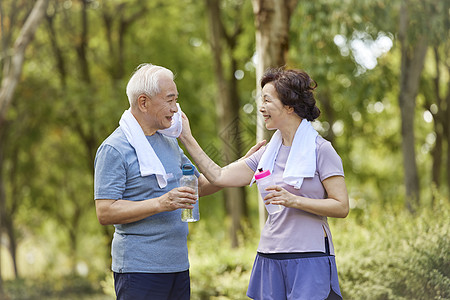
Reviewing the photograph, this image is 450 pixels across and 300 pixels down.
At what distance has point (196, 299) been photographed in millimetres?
7934

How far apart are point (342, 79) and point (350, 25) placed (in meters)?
5.01

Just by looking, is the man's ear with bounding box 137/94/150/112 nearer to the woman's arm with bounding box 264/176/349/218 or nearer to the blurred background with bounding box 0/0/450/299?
the woman's arm with bounding box 264/176/349/218

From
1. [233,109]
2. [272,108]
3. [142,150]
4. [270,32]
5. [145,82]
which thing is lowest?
[142,150]

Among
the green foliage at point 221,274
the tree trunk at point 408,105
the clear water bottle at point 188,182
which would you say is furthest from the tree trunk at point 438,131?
the clear water bottle at point 188,182

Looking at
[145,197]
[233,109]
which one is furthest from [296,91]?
[233,109]

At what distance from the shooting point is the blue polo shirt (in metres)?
3.46

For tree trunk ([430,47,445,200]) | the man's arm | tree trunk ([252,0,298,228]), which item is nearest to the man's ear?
the man's arm

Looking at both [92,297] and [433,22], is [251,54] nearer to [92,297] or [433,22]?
[433,22]

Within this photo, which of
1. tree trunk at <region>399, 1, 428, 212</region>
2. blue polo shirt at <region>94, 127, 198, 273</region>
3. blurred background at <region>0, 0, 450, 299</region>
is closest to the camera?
blue polo shirt at <region>94, 127, 198, 273</region>

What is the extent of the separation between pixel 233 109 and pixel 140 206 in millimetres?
11524

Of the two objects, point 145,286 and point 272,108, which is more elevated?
point 272,108

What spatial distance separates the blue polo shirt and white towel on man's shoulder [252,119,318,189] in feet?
1.95

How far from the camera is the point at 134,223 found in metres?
3.55

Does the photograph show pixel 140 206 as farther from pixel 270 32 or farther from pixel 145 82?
pixel 270 32
